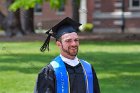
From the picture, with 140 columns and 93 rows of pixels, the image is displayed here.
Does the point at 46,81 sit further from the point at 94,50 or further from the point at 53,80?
the point at 94,50

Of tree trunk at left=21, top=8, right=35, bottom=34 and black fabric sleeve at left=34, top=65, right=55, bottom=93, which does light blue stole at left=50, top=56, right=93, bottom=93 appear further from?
tree trunk at left=21, top=8, right=35, bottom=34

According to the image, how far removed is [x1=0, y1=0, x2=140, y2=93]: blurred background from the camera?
13.6m

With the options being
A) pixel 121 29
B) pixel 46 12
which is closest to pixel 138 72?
pixel 121 29

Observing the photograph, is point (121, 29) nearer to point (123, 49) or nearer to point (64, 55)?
point (123, 49)

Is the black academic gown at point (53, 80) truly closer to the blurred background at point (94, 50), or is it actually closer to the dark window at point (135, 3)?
the blurred background at point (94, 50)

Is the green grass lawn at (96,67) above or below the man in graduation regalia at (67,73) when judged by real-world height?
below

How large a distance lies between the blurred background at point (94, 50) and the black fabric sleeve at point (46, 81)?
7333 mm

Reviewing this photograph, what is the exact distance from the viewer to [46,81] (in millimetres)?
4699

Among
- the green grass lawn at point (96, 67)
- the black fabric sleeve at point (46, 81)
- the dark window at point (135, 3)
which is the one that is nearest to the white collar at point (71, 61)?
the black fabric sleeve at point (46, 81)

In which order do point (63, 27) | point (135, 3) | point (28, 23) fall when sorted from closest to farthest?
1. point (63, 27)
2. point (28, 23)
3. point (135, 3)

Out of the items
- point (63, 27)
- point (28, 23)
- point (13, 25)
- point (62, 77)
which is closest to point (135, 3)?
point (28, 23)

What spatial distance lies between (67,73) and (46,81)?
0.19 meters

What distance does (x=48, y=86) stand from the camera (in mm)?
4707

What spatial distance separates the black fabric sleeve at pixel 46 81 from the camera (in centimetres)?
470
